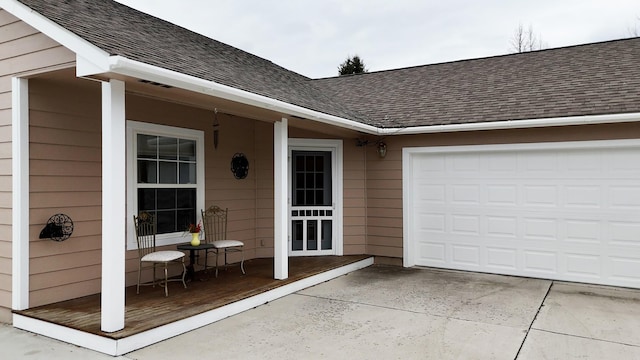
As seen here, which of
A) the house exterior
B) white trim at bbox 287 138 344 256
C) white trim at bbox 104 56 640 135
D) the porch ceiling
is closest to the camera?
white trim at bbox 104 56 640 135

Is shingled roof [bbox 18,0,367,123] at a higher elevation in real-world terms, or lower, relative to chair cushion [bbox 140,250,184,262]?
higher

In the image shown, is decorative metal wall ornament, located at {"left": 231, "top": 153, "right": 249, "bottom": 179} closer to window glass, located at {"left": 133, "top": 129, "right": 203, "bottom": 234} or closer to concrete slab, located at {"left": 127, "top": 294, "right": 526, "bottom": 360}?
window glass, located at {"left": 133, "top": 129, "right": 203, "bottom": 234}

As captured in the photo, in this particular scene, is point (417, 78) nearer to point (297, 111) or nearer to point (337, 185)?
point (337, 185)

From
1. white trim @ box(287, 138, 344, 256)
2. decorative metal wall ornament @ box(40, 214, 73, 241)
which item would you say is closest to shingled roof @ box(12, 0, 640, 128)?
white trim @ box(287, 138, 344, 256)

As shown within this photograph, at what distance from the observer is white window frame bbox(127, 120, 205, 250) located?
17.0 feet

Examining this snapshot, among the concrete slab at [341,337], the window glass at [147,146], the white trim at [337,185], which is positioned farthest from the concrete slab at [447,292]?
the window glass at [147,146]

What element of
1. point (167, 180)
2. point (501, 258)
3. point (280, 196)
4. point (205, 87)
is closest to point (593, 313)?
point (501, 258)

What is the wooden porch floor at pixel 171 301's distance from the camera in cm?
380

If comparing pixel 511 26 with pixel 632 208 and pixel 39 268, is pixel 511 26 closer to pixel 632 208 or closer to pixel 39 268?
pixel 632 208

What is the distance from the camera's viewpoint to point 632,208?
575 centimetres

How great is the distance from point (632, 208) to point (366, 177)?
12.4ft

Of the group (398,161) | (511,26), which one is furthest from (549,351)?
(511,26)

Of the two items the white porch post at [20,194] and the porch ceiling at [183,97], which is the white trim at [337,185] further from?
the white porch post at [20,194]

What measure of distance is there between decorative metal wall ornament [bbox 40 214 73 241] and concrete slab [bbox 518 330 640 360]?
4.32 meters
